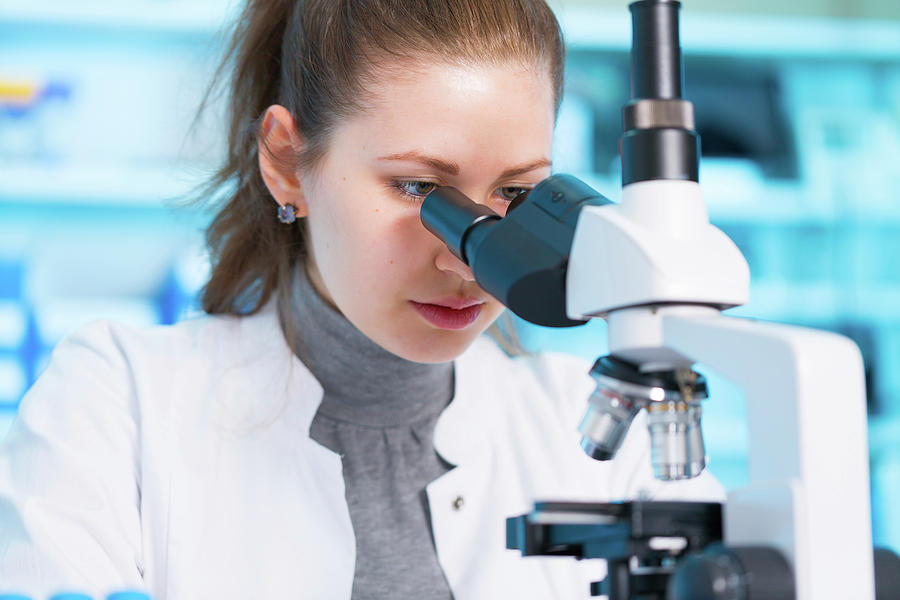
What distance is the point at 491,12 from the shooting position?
1095 mm

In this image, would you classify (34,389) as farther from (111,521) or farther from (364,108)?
(364,108)

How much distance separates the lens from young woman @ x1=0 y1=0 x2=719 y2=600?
101 centimetres

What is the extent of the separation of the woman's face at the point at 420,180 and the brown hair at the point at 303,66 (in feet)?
0.13

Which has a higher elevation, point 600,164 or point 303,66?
point 600,164

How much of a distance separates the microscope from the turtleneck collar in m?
0.53

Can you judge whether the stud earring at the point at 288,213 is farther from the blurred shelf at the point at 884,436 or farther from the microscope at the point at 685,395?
the blurred shelf at the point at 884,436

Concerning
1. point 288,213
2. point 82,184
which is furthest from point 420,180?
point 82,184

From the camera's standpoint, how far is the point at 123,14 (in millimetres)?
2004

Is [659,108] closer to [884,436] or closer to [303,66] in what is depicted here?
[303,66]

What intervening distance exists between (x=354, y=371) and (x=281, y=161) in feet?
0.94

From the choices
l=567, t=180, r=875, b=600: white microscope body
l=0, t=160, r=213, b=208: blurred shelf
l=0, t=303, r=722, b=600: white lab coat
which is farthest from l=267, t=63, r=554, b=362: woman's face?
l=0, t=160, r=213, b=208: blurred shelf

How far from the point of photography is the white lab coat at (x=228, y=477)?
1.03m

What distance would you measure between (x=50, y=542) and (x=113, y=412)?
20 centimetres

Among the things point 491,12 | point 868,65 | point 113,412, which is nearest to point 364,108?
point 491,12
